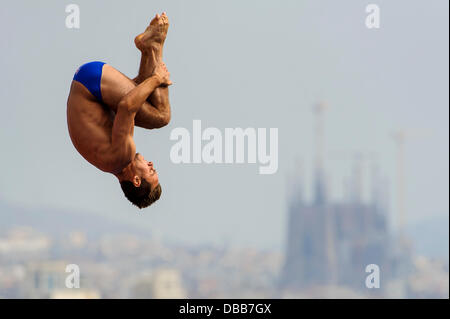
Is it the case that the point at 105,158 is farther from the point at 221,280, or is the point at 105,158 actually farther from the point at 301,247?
the point at 301,247

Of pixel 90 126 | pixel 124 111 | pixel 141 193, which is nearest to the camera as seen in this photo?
pixel 124 111

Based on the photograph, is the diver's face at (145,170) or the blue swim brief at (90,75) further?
the diver's face at (145,170)

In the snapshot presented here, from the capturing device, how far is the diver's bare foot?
5129mm

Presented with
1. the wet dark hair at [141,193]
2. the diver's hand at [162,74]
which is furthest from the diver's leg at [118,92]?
the wet dark hair at [141,193]

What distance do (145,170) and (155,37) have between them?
23.4 inches

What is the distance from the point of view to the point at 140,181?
5152 millimetres

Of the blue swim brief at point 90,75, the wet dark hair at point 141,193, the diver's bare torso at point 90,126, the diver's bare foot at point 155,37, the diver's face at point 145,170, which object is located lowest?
the wet dark hair at point 141,193

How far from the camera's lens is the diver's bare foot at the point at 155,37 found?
5.13 metres

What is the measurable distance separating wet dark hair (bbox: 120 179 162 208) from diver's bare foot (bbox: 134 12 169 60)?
577 millimetres

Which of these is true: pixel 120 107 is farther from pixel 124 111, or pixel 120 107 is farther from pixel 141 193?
pixel 141 193

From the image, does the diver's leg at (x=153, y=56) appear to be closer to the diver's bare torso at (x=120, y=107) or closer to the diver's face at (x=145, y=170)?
the diver's bare torso at (x=120, y=107)

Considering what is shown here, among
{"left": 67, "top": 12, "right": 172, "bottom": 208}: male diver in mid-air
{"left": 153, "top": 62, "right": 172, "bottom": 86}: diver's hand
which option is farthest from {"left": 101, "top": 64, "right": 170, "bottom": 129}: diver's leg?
{"left": 153, "top": 62, "right": 172, "bottom": 86}: diver's hand

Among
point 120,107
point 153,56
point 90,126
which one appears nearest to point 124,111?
point 120,107

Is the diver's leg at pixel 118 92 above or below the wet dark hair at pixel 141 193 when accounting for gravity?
above
